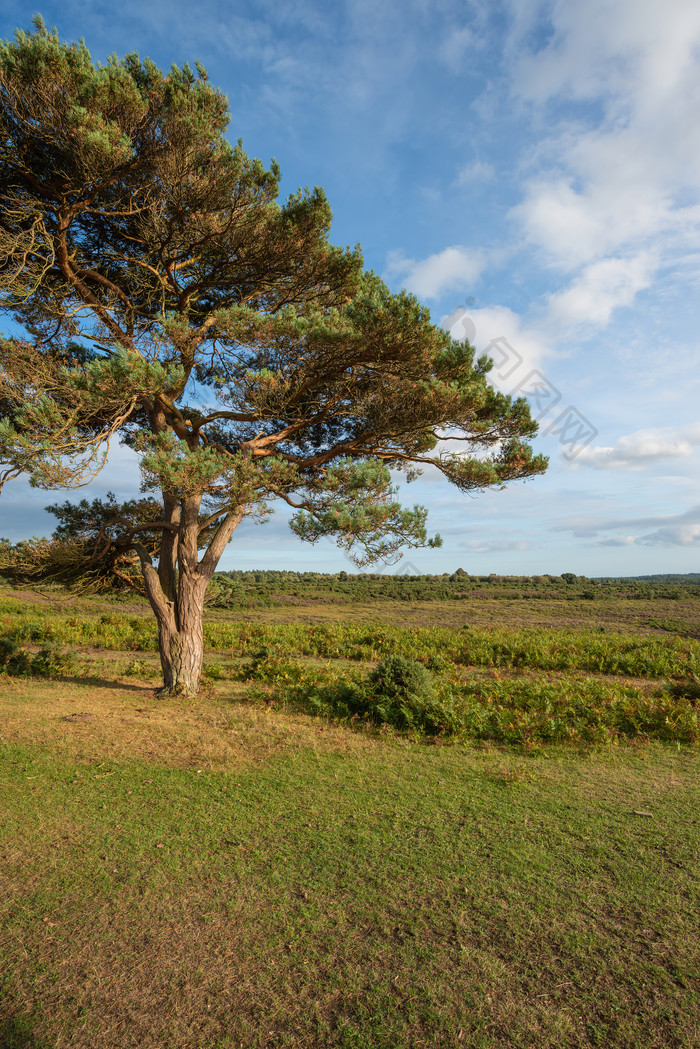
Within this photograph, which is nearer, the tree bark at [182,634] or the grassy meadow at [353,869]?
the grassy meadow at [353,869]

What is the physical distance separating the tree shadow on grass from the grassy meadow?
0.03 feet

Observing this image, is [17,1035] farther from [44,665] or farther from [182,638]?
[44,665]

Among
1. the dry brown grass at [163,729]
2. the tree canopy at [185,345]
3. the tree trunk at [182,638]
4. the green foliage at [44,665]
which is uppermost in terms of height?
the tree canopy at [185,345]

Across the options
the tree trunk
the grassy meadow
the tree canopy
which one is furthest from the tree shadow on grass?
the tree trunk

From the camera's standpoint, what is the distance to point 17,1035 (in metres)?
2.71

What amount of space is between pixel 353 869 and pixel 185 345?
846cm

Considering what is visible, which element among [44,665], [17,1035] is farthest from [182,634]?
[17,1035]

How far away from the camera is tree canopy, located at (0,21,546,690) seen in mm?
8148

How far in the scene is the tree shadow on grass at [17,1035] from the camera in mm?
2654

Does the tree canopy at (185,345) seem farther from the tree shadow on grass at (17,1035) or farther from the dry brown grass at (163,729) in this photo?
the tree shadow on grass at (17,1035)

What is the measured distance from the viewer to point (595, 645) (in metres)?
17.3

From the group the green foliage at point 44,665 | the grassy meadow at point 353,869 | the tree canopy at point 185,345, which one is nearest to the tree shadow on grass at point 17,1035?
the grassy meadow at point 353,869

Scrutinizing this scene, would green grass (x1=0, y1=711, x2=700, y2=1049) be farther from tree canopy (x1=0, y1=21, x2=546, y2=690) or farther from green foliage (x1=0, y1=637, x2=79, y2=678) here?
green foliage (x1=0, y1=637, x2=79, y2=678)

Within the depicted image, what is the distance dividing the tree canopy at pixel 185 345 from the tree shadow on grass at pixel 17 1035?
645 centimetres
